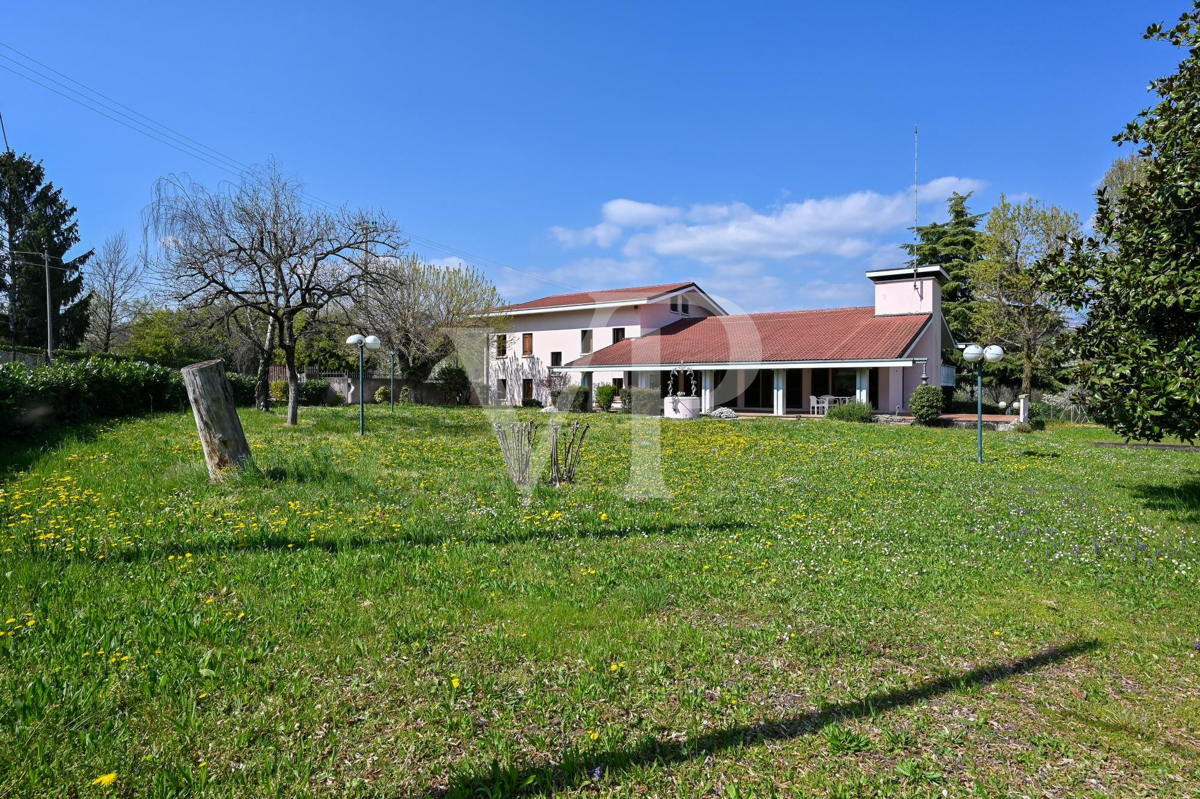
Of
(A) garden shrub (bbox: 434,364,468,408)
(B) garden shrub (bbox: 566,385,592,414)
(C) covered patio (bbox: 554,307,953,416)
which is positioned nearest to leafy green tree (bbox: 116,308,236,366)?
(A) garden shrub (bbox: 434,364,468,408)

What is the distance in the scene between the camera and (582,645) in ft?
13.1

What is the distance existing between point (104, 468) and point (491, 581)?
7470mm

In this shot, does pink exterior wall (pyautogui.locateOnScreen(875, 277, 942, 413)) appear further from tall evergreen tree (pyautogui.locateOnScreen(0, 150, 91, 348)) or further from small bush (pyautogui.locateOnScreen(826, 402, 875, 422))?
tall evergreen tree (pyautogui.locateOnScreen(0, 150, 91, 348))

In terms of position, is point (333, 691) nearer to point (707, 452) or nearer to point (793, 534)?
point (793, 534)

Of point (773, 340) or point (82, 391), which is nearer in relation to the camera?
point (82, 391)

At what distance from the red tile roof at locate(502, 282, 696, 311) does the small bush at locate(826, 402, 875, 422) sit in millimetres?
12657

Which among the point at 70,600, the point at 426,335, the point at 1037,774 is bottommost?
the point at 1037,774

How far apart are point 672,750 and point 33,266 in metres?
44.8

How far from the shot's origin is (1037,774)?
9.20ft

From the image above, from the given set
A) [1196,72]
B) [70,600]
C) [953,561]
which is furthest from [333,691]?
[1196,72]

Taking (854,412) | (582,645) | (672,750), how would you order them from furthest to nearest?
(854,412) < (582,645) < (672,750)

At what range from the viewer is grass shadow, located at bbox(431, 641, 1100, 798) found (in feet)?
8.84

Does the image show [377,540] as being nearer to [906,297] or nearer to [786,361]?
[786,361]

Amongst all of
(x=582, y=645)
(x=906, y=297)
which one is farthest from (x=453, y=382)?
(x=582, y=645)
